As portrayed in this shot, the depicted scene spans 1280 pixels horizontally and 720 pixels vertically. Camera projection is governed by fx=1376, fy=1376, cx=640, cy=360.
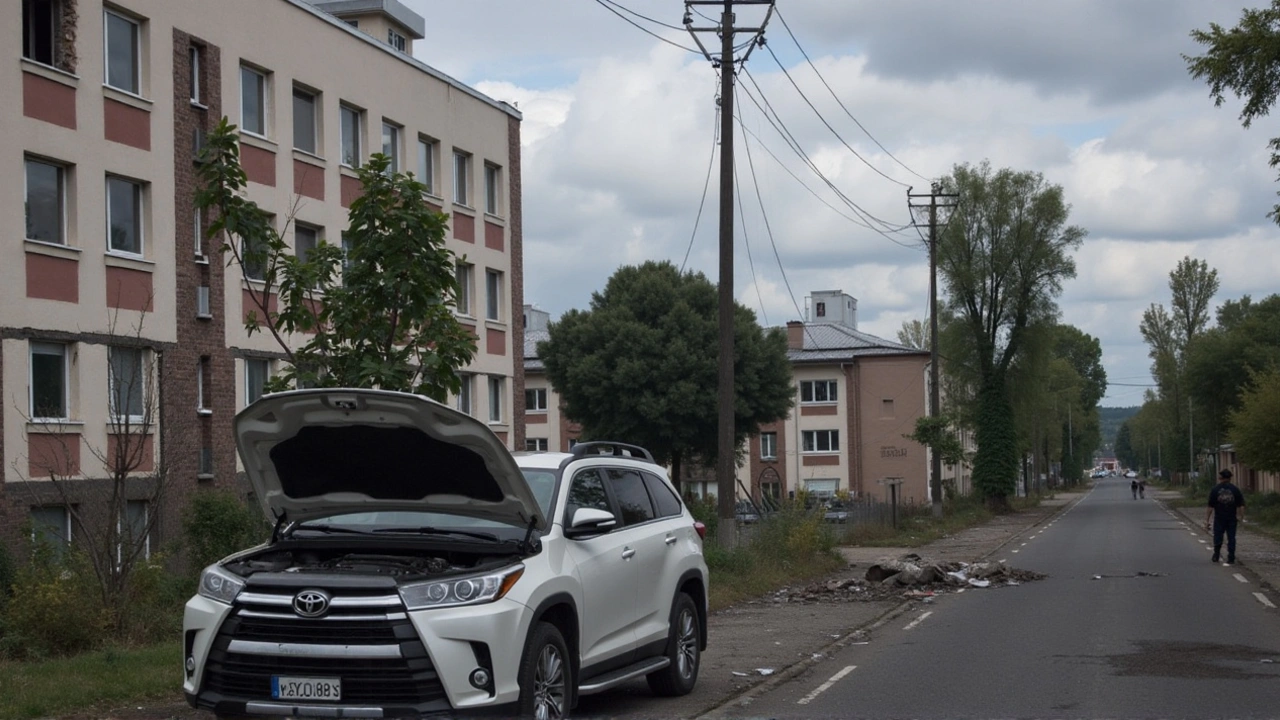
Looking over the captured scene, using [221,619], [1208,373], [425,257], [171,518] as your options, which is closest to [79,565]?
[425,257]

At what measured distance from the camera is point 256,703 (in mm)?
7125

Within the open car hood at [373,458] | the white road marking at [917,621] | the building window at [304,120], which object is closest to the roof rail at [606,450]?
the open car hood at [373,458]

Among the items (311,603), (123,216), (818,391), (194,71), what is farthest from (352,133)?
(818,391)

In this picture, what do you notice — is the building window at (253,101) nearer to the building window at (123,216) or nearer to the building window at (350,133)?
the building window at (350,133)

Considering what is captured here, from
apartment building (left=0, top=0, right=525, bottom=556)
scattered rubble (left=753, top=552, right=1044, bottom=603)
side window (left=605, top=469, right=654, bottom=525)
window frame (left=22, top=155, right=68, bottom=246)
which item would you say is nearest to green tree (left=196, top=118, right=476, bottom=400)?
side window (left=605, top=469, right=654, bottom=525)

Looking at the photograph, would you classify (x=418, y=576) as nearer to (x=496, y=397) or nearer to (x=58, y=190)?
(x=58, y=190)

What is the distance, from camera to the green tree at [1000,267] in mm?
59562

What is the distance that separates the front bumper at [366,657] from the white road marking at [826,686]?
3.53 metres

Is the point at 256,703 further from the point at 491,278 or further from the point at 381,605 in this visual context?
the point at 491,278

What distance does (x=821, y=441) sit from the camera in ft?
226

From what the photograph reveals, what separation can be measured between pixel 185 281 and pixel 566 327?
2480cm

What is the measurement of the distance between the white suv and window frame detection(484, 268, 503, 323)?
27699 millimetres

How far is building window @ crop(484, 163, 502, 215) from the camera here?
37062 mm

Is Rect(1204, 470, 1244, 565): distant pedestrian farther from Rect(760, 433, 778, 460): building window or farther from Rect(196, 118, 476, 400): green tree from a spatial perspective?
Rect(760, 433, 778, 460): building window
